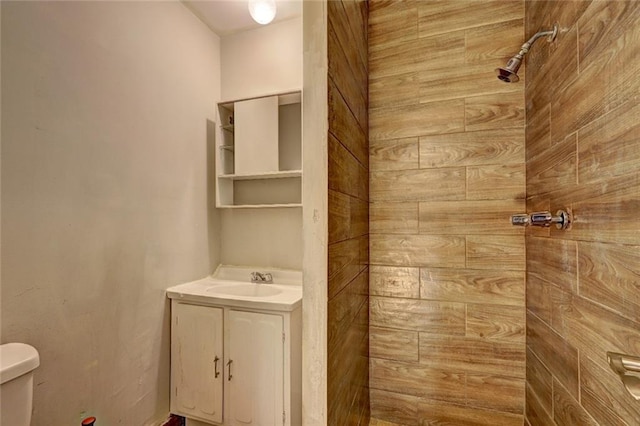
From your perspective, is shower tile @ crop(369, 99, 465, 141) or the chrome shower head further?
shower tile @ crop(369, 99, 465, 141)

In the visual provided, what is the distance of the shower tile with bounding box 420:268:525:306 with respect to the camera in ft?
4.82

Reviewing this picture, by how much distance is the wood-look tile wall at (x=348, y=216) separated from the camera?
3.21ft

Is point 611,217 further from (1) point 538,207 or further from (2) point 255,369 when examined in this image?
(2) point 255,369

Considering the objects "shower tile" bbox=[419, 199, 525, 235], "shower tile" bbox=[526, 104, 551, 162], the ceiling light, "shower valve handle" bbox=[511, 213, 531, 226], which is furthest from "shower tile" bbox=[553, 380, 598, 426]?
the ceiling light

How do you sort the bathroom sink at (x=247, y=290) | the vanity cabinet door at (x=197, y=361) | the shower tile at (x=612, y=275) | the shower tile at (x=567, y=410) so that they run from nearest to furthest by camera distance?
the shower tile at (x=612, y=275)
the shower tile at (x=567, y=410)
the vanity cabinet door at (x=197, y=361)
the bathroom sink at (x=247, y=290)

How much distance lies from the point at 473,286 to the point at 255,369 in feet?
4.14

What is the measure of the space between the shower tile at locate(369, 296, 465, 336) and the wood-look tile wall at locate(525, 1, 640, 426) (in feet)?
1.15

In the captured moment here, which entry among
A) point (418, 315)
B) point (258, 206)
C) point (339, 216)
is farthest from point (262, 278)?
point (339, 216)

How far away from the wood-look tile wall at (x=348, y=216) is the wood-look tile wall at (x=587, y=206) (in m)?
0.75

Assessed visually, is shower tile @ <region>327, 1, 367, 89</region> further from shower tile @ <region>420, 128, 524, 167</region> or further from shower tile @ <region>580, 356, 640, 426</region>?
shower tile @ <region>580, 356, 640, 426</region>

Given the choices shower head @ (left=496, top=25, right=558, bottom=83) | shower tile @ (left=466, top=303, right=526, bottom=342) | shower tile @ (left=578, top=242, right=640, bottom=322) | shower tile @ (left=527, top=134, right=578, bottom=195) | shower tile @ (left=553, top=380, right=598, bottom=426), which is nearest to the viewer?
shower tile @ (left=578, top=242, right=640, bottom=322)

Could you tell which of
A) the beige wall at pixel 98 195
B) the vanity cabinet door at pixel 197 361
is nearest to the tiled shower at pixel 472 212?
the vanity cabinet door at pixel 197 361

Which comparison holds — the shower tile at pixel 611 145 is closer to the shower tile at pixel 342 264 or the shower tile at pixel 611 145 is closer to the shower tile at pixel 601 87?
the shower tile at pixel 601 87

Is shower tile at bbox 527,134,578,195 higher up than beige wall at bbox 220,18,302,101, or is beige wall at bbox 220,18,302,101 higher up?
beige wall at bbox 220,18,302,101
